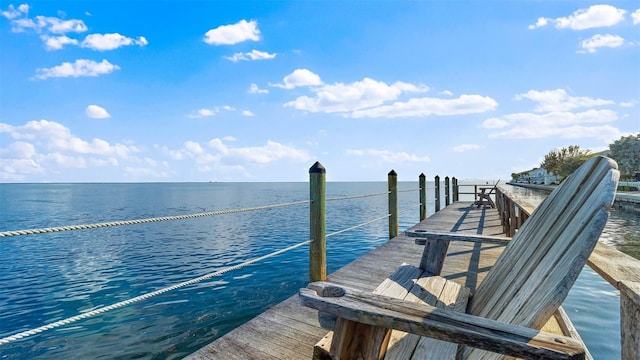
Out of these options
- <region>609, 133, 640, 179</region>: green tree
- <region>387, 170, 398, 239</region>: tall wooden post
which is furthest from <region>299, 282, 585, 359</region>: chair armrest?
<region>609, 133, 640, 179</region>: green tree

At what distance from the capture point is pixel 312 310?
282 cm

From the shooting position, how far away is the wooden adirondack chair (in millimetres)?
939

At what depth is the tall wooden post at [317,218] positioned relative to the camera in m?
3.43

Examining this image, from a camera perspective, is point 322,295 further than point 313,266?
No

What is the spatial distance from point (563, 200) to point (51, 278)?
1265 cm

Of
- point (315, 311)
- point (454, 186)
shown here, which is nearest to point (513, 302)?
point (315, 311)

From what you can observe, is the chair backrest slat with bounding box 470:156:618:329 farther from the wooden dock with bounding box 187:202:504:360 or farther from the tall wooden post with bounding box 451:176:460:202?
the tall wooden post with bounding box 451:176:460:202

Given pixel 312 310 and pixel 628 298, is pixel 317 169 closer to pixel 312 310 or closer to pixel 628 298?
pixel 312 310

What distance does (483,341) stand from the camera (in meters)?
0.96

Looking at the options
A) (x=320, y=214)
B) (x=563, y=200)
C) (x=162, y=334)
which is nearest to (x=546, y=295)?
(x=563, y=200)

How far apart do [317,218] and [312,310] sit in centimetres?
97

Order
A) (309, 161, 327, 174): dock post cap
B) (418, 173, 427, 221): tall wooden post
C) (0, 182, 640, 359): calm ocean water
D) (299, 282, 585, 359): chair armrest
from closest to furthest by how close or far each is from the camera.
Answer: (299, 282, 585, 359): chair armrest < (309, 161, 327, 174): dock post cap < (0, 182, 640, 359): calm ocean water < (418, 173, 427, 221): tall wooden post

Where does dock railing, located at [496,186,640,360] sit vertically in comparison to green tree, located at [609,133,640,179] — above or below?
below

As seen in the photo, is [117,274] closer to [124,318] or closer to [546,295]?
[124,318]
